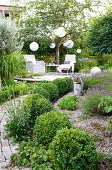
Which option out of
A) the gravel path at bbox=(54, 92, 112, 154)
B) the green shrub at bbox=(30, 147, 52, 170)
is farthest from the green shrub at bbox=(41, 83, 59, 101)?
the green shrub at bbox=(30, 147, 52, 170)

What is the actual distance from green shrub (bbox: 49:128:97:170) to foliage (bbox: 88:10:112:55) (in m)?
5.11

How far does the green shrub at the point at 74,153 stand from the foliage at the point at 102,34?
5109 mm

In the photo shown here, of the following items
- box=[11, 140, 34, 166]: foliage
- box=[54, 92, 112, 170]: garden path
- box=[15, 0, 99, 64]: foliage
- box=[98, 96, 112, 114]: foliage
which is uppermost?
box=[15, 0, 99, 64]: foliage

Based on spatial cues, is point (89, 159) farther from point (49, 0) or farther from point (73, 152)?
point (49, 0)

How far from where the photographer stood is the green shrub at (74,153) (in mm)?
1795

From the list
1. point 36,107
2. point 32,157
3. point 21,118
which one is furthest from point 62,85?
point 32,157

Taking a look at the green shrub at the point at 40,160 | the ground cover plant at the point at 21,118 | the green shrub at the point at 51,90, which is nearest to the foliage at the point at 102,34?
the green shrub at the point at 51,90

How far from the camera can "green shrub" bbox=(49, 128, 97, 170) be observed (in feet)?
5.89

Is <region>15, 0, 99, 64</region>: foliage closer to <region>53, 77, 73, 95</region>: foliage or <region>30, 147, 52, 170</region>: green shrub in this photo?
<region>53, 77, 73, 95</region>: foliage

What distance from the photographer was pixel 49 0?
35.0 feet

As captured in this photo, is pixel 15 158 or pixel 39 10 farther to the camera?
pixel 39 10

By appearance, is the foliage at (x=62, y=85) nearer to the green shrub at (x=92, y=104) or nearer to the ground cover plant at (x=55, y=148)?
the green shrub at (x=92, y=104)

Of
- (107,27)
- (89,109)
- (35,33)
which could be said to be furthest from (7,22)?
(35,33)

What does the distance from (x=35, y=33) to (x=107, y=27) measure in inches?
229
